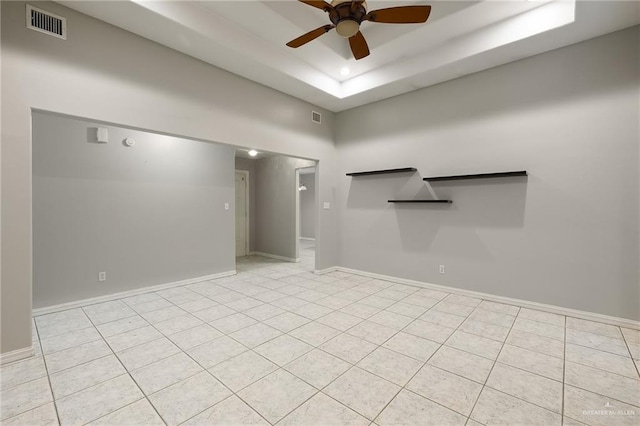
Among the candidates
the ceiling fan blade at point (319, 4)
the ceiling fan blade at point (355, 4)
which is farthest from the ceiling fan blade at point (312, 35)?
the ceiling fan blade at point (355, 4)

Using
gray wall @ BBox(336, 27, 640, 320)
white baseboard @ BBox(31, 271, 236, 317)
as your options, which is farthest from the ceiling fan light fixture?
white baseboard @ BBox(31, 271, 236, 317)

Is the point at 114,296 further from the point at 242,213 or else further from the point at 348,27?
the point at 348,27

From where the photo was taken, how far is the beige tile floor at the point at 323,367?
1784mm

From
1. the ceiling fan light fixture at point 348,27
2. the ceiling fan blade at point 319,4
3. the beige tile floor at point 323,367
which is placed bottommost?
the beige tile floor at point 323,367

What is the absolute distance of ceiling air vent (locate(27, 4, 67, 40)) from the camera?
2453 mm

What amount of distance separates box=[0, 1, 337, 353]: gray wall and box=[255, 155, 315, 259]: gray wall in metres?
2.57

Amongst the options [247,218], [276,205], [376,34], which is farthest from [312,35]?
[247,218]

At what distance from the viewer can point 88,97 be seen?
108 inches

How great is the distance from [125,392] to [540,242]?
450 centimetres

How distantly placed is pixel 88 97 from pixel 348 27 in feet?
8.51

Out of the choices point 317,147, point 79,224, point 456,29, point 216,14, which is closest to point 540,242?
point 456,29

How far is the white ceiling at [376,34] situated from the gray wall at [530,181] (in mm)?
330

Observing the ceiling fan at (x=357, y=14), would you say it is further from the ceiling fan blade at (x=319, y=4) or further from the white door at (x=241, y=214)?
the white door at (x=241, y=214)

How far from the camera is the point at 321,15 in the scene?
3373 mm
